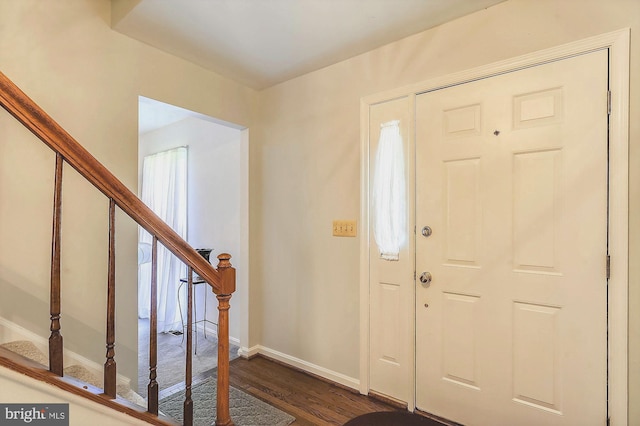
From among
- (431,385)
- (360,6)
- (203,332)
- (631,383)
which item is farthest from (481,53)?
(203,332)

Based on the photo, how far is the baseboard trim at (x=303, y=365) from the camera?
2.34 m

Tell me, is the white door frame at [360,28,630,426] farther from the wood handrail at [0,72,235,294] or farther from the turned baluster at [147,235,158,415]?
the turned baluster at [147,235,158,415]

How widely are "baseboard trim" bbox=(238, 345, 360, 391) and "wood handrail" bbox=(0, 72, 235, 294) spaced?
1.41 m

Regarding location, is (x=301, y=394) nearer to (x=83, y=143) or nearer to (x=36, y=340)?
(x=36, y=340)

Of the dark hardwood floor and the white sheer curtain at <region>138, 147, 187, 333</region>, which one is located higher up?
the white sheer curtain at <region>138, 147, 187, 333</region>

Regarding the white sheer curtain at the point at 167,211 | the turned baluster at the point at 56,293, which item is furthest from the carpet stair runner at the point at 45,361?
the white sheer curtain at the point at 167,211

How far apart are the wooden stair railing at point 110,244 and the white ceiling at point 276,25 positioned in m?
1.14

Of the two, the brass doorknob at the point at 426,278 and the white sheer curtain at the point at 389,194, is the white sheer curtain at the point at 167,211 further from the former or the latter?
the brass doorknob at the point at 426,278

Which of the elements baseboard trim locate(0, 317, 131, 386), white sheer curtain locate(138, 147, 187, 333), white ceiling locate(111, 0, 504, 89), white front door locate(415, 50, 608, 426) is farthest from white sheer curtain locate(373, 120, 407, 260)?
white sheer curtain locate(138, 147, 187, 333)

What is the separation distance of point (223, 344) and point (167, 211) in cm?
290

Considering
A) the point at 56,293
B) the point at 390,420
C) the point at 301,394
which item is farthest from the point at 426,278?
the point at 56,293

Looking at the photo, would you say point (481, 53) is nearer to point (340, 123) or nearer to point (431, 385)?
point (340, 123)

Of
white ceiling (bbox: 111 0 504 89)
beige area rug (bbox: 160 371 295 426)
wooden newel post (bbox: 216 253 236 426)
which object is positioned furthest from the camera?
beige area rug (bbox: 160 371 295 426)

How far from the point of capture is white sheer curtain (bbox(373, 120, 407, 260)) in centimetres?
212
